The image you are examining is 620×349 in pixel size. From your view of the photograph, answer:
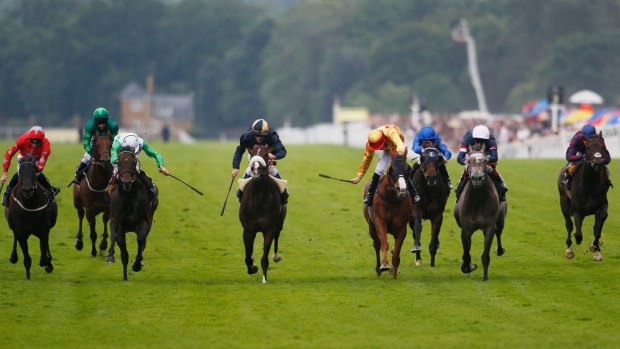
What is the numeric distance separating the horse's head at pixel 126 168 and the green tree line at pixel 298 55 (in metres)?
114

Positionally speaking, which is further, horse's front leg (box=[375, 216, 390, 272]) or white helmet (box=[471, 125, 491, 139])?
white helmet (box=[471, 125, 491, 139])

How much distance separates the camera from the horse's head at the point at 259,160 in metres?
19.8

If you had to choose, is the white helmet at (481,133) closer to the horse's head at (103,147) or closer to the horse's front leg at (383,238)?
the horse's front leg at (383,238)

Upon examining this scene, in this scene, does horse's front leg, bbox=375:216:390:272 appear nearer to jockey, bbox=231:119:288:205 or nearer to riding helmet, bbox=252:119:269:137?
jockey, bbox=231:119:288:205

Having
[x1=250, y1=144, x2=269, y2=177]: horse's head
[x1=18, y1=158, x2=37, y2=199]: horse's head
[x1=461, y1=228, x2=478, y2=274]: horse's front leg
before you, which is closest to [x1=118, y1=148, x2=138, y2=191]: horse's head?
[x1=18, y1=158, x2=37, y2=199]: horse's head

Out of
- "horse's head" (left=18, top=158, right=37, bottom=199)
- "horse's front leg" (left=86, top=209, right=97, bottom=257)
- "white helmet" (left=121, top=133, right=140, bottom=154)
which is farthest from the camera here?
"horse's front leg" (left=86, top=209, right=97, bottom=257)

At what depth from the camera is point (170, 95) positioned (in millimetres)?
173750

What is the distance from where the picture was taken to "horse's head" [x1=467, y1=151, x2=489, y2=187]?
20078 millimetres

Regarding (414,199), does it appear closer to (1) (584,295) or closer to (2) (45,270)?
(1) (584,295)

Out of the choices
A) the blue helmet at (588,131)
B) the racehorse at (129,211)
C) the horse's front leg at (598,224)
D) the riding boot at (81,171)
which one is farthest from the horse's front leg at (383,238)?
the riding boot at (81,171)

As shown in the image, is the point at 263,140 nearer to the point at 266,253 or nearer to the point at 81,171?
the point at 266,253

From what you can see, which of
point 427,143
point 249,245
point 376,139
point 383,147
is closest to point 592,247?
point 427,143

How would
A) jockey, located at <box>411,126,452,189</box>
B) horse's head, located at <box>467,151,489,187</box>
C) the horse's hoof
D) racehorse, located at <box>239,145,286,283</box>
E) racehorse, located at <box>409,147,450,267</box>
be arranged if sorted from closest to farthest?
horse's head, located at <box>467,151,489,187</box>, racehorse, located at <box>239,145,286,283</box>, racehorse, located at <box>409,147,450,267</box>, jockey, located at <box>411,126,452,189</box>, the horse's hoof

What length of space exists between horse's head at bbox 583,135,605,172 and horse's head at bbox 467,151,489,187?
7.88 feet
